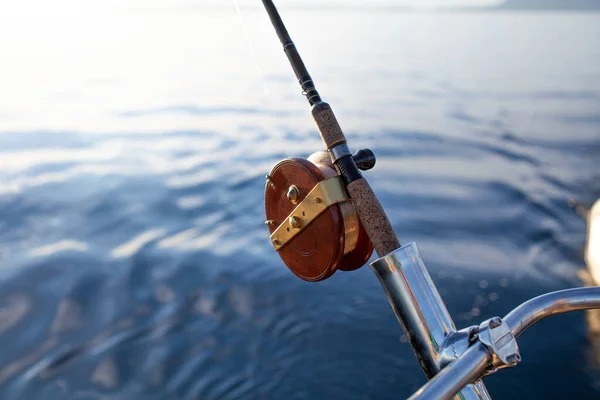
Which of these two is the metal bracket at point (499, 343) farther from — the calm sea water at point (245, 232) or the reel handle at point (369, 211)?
the calm sea water at point (245, 232)

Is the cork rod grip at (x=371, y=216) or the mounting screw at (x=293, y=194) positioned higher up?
the mounting screw at (x=293, y=194)

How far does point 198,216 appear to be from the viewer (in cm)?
693

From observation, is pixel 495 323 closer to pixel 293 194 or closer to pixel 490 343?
pixel 490 343

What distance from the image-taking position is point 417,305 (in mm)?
1003

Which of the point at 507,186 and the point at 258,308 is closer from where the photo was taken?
the point at 258,308

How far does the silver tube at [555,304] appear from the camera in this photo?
108 centimetres

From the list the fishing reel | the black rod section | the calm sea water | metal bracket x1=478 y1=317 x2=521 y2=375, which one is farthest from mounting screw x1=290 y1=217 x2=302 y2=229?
the calm sea water

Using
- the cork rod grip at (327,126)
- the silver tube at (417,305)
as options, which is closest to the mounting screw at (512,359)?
the silver tube at (417,305)

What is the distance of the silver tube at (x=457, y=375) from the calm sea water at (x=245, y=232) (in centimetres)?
324

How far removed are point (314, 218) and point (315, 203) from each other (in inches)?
1.1

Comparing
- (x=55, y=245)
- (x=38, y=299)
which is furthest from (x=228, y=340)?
(x=55, y=245)

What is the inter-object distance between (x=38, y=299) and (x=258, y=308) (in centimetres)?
181

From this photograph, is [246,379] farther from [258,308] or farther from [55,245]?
[55,245]

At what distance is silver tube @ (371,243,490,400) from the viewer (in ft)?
3.27
